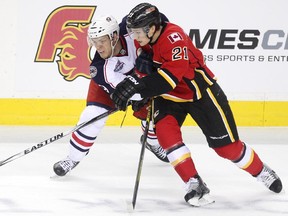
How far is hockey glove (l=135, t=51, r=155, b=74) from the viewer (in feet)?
10.1

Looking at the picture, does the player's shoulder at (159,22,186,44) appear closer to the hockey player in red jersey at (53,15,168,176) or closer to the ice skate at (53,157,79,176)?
the hockey player in red jersey at (53,15,168,176)

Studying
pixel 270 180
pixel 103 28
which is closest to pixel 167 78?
pixel 103 28

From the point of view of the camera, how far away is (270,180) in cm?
310

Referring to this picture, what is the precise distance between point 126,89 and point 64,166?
0.78 meters

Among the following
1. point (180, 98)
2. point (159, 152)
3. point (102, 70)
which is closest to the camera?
point (180, 98)

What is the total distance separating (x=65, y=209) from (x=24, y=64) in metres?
2.23

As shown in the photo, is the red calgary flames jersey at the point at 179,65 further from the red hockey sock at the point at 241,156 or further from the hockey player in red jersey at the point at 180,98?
the red hockey sock at the point at 241,156

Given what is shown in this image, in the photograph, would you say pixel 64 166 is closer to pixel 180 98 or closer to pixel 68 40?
pixel 180 98

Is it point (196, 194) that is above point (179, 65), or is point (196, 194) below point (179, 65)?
below

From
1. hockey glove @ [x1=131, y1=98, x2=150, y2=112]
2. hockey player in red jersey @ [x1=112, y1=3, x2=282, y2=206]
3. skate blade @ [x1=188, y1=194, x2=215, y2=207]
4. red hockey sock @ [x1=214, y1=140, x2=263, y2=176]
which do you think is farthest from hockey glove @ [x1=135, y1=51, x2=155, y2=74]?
skate blade @ [x1=188, y1=194, x2=215, y2=207]

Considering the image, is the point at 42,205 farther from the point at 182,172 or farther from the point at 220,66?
the point at 220,66

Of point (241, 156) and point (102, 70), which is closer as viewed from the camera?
point (241, 156)

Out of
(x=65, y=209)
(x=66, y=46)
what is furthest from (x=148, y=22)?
(x=66, y=46)

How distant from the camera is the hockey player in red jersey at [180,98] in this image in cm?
287
